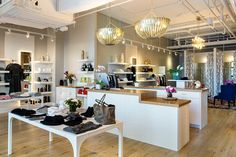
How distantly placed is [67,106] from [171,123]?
71.7 inches

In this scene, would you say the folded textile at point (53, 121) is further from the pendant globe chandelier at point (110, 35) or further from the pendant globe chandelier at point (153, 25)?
the pendant globe chandelier at point (110, 35)

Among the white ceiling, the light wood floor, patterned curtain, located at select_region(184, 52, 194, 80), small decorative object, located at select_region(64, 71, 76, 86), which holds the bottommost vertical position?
the light wood floor

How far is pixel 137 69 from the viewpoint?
855 cm

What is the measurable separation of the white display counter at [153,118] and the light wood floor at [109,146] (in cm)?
16

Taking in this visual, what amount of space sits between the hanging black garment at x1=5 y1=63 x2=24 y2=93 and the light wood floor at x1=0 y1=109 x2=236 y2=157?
1987mm

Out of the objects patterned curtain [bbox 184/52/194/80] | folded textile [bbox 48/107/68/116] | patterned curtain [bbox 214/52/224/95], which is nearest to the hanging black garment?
folded textile [bbox 48/107/68/116]

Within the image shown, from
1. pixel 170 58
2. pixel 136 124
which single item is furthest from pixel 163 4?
pixel 170 58

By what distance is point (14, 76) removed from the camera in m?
6.21

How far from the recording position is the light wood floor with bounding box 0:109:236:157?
3172 millimetres

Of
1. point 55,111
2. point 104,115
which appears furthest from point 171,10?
point 55,111

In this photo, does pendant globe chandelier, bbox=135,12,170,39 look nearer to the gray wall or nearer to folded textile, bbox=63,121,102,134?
folded textile, bbox=63,121,102,134

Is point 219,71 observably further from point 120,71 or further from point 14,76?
point 14,76

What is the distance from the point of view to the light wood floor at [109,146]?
3172mm

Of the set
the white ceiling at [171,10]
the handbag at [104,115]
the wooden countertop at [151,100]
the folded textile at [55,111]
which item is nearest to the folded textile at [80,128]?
the handbag at [104,115]
